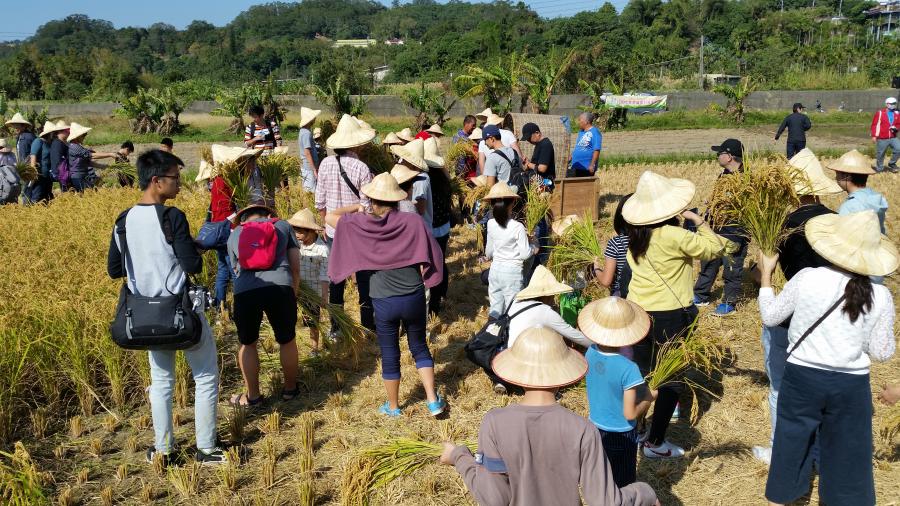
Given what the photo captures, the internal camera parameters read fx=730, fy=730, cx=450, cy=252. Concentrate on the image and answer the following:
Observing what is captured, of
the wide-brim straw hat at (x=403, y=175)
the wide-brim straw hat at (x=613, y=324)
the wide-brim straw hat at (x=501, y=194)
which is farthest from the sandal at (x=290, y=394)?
the wide-brim straw hat at (x=613, y=324)

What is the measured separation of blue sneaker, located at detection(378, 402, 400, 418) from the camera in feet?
16.5

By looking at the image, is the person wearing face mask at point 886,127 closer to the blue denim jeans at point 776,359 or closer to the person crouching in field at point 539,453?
the blue denim jeans at point 776,359

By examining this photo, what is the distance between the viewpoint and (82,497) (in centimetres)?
420

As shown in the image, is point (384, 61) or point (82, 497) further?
point (384, 61)

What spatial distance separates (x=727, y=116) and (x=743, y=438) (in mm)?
24454

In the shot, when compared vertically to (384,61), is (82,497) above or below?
below

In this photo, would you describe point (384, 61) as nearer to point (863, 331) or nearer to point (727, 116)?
point (727, 116)

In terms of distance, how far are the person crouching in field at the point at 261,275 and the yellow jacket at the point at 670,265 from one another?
2246 mm

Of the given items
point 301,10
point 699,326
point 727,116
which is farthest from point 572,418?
point 301,10

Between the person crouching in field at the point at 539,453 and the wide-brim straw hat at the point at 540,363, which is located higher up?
the wide-brim straw hat at the point at 540,363

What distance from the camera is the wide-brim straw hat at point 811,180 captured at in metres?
4.38

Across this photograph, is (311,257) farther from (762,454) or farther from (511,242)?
(762,454)

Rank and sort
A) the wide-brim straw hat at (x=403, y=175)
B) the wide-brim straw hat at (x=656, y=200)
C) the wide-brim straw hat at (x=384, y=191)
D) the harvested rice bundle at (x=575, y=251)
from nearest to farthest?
the wide-brim straw hat at (x=656, y=200) < the wide-brim straw hat at (x=384, y=191) < the wide-brim straw hat at (x=403, y=175) < the harvested rice bundle at (x=575, y=251)

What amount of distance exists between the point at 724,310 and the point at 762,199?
9.11ft
